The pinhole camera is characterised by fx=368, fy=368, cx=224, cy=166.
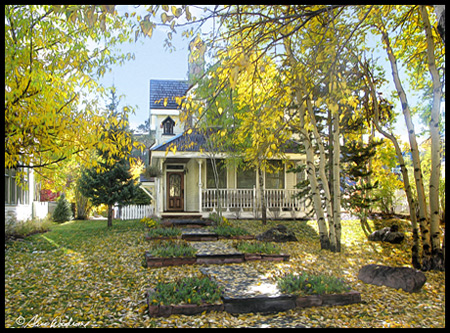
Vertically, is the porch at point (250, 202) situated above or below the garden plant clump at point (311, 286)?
above

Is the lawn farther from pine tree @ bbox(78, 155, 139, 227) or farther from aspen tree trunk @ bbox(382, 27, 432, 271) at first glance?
pine tree @ bbox(78, 155, 139, 227)

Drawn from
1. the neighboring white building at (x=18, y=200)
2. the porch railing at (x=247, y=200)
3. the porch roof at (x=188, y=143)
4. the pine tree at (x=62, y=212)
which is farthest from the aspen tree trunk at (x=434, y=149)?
the pine tree at (x=62, y=212)

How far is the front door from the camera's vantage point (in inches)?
723

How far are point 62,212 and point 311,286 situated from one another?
18446mm

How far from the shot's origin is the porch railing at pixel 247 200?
56.6 feet

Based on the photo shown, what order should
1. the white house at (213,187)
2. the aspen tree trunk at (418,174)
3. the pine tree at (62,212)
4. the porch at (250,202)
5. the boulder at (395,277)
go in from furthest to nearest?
1. the pine tree at (62,212)
2. the white house at (213,187)
3. the porch at (250,202)
4. the aspen tree trunk at (418,174)
5. the boulder at (395,277)

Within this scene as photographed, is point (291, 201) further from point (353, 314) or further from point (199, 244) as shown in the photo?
point (353, 314)

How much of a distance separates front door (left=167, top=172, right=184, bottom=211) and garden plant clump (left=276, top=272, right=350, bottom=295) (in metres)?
12.6

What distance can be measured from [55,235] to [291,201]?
1023 cm

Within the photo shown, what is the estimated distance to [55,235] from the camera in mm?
13562

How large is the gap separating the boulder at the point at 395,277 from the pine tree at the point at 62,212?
A: 712 inches

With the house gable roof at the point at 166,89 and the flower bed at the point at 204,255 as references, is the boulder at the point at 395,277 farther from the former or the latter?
the house gable roof at the point at 166,89

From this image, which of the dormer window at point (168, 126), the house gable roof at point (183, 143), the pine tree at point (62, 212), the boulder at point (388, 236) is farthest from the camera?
the pine tree at point (62, 212)

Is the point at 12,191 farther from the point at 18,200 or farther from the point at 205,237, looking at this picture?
the point at 205,237
